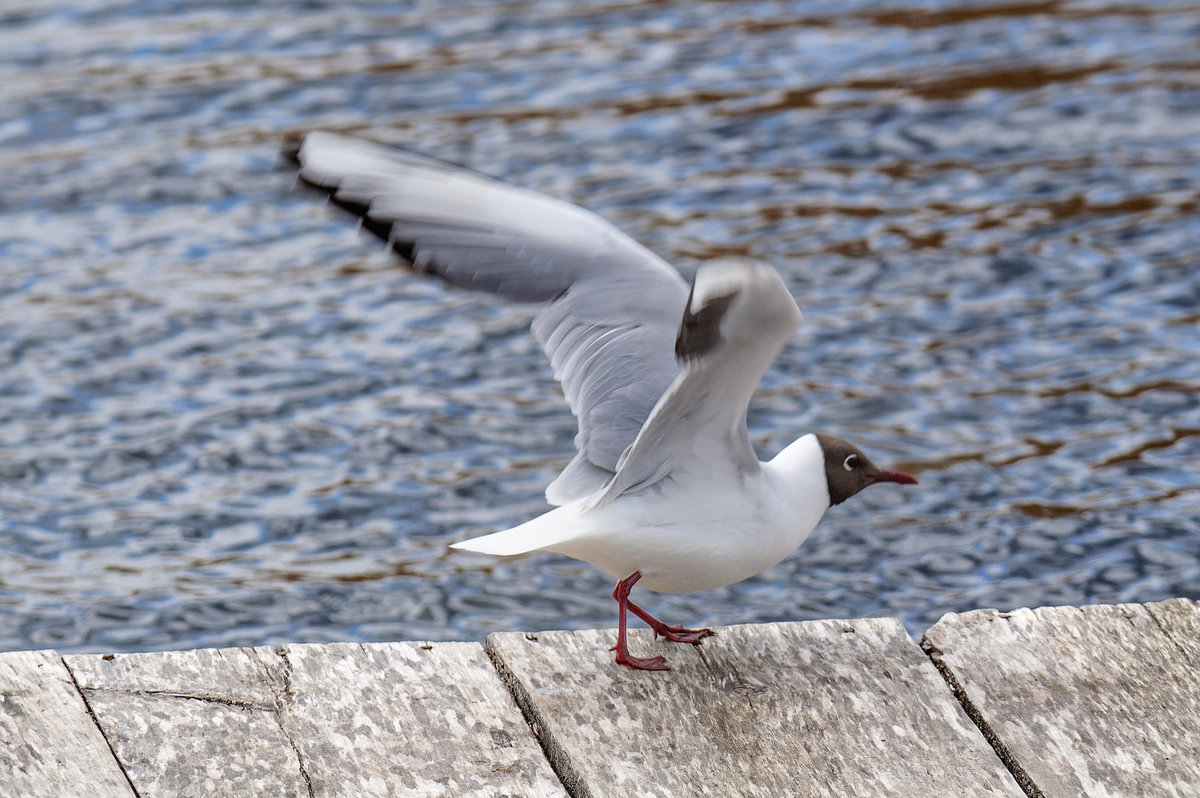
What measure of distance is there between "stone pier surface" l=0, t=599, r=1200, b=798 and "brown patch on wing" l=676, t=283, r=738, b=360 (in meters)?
0.78

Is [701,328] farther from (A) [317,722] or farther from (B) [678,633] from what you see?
(A) [317,722]

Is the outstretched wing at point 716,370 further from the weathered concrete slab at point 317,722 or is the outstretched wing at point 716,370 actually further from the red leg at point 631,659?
the weathered concrete slab at point 317,722

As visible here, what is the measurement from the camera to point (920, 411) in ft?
21.4

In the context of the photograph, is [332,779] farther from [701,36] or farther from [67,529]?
[701,36]

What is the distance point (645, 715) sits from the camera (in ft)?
10.7

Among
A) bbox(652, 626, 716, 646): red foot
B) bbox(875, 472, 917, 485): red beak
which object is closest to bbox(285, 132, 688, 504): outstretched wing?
bbox(652, 626, 716, 646): red foot

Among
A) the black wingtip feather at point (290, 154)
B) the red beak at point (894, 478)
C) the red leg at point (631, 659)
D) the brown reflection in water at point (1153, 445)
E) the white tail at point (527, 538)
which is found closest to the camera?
the white tail at point (527, 538)

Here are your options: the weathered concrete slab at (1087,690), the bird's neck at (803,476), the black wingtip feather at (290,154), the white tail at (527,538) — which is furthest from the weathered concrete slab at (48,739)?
the weathered concrete slab at (1087,690)

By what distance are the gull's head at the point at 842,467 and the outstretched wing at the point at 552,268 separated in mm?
477

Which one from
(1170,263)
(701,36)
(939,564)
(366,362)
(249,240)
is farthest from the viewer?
(701,36)

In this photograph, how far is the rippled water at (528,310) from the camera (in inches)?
216

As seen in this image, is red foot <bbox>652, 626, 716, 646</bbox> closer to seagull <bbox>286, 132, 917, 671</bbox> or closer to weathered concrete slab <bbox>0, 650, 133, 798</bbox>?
seagull <bbox>286, 132, 917, 671</bbox>

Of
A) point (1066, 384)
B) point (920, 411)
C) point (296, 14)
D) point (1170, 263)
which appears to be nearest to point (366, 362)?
point (920, 411)

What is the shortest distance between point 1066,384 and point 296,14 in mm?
6782
